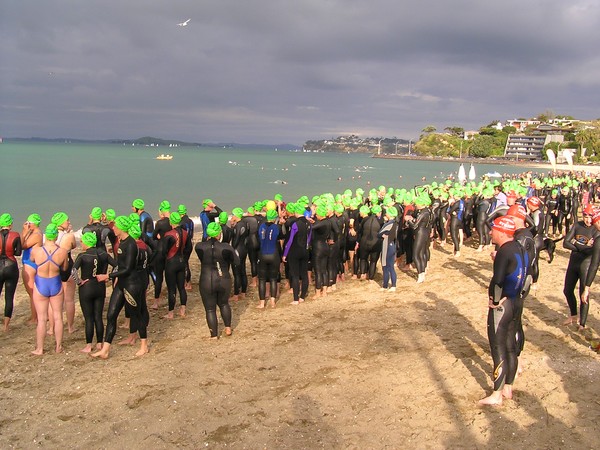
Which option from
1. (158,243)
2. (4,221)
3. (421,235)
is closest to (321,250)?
(421,235)

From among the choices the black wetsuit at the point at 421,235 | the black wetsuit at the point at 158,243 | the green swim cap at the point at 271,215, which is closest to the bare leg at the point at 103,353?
the black wetsuit at the point at 158,243

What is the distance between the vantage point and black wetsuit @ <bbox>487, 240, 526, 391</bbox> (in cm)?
476

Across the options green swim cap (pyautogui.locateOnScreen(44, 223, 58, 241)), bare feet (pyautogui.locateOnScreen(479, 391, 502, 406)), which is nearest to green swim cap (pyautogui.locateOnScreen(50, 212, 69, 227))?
green swim cap (pyautogui.locateOnScreen(44, 223, 58, 241))

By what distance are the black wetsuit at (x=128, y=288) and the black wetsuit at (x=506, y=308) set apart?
15.3 feet

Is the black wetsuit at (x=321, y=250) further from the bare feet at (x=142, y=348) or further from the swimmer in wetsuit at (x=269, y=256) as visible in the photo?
the bare feet at (x=142, y=348)

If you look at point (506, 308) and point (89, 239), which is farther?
point (89, 239)

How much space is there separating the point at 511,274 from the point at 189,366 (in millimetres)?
4397

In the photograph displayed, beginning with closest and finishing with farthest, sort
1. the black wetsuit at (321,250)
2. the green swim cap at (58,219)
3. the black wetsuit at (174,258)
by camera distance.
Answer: the green swim cap at (58,219) < the black wetsuit at (174,258) < the black wetsuit at (321,250)

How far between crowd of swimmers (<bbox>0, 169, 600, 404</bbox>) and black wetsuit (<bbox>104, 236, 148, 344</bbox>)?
0.6 inches

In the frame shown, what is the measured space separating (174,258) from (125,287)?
1778mm

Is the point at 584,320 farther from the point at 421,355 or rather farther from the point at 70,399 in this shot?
the point at 70,399

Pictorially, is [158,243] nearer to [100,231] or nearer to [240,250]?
[100,231]

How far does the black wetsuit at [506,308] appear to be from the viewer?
15.6 ft

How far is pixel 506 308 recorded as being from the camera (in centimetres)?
488
